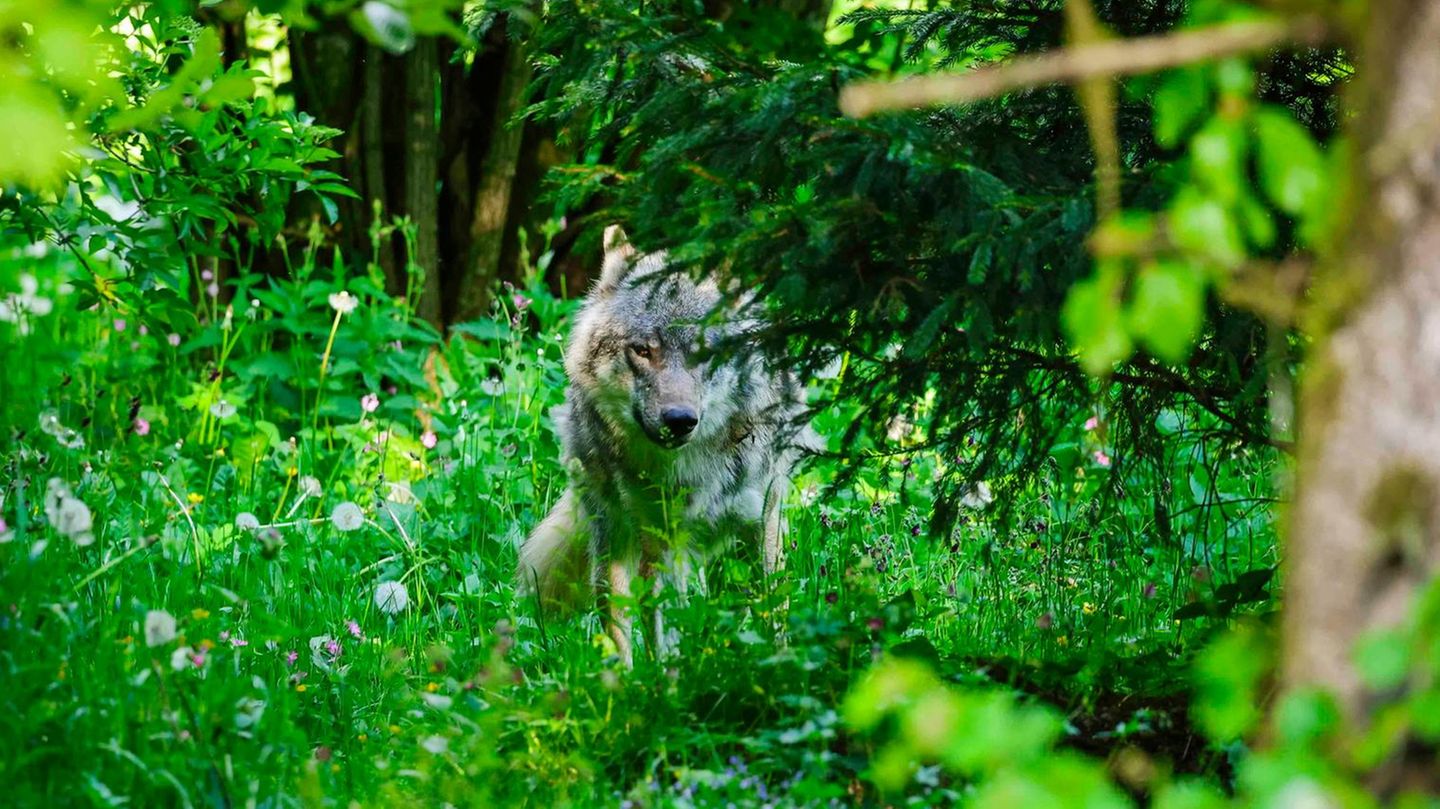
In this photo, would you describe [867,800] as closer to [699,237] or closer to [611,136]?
[699,237]

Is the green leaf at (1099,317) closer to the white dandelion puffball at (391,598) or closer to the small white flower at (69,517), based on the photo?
the small white flower at (69,517)

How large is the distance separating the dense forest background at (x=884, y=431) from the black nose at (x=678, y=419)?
55cm

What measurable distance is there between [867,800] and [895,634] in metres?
0.45

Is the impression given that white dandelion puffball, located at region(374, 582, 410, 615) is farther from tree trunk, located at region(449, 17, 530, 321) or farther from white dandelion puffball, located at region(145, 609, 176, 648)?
tree trunk, located at region(449, 17, 530, 321)

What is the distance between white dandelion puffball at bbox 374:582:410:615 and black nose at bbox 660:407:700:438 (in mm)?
1110

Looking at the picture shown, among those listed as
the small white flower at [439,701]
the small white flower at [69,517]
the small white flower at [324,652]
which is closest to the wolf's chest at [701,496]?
the small white flower at [324,652]

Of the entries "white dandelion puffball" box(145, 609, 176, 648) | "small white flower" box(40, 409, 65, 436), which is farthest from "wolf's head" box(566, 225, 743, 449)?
"white dandelion puffball" box(145, 609, 176, 648)

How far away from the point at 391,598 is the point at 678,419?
1.19 m

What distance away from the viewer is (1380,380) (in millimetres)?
1471

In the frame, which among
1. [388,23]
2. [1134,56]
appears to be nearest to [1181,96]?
[1134,56]

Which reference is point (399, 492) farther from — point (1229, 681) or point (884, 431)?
point (1229, 681)

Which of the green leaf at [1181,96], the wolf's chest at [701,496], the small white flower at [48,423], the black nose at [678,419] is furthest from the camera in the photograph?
the wolf's chest at [701,496]

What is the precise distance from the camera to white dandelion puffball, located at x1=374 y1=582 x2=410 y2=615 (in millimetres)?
4684

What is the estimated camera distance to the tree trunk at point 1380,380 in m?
1.45
